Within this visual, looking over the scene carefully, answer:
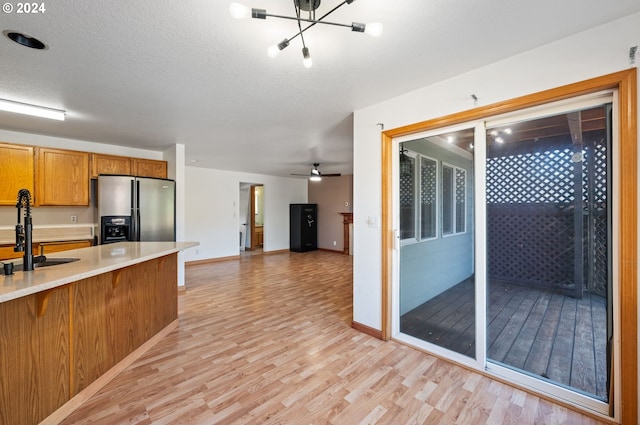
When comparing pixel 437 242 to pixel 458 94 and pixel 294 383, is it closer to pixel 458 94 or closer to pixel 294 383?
pixel 458 94

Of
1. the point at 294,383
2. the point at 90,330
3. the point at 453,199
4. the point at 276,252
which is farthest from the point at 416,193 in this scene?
the point at 276,252

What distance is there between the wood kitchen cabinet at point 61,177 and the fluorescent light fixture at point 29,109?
1.10m

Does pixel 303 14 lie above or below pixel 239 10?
above

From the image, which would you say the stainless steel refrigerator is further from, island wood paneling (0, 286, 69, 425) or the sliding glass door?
the sliding glass door

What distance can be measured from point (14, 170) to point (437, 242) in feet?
17.5

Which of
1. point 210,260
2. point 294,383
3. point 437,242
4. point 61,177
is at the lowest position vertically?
point 294,383

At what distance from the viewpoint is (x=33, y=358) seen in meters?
1.57

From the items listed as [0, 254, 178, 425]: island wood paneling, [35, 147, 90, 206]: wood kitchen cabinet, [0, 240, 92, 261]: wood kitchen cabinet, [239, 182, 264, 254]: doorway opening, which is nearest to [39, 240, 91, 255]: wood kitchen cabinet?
[0, 240, 92, 261]: wood kitchen cabinet

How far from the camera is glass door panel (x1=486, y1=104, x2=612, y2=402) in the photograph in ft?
5.95

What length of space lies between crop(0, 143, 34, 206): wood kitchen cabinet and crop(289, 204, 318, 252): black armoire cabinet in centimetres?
578

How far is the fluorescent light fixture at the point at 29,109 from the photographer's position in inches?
103

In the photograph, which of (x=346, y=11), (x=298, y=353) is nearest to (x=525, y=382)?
(x=298, y=353)
